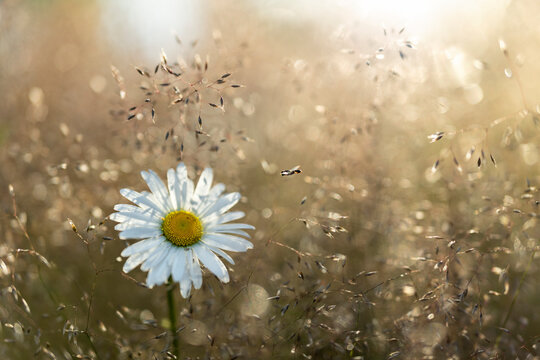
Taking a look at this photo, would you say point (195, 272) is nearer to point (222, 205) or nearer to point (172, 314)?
point (172, 314)

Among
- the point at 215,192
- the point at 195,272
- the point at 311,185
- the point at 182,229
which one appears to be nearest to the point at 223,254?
the point at 195,272

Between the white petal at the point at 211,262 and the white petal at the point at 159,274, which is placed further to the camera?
the white petal at the point at 211,262

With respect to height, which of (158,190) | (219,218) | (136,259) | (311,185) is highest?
(158,190)

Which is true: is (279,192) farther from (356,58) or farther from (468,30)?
(468,30)

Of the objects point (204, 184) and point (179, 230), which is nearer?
point (179, 230)

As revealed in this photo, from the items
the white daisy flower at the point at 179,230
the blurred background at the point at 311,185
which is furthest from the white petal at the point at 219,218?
the blurred background at the point at 311,185

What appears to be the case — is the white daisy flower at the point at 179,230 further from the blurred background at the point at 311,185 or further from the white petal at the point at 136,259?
the blurred background at the point at 311,185

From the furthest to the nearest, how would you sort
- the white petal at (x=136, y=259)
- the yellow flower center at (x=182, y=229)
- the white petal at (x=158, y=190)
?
the white petal at (x=158, y=190) < the yellow flower center at (x=182, y=229) < the white petal at (x=136, y=259)
